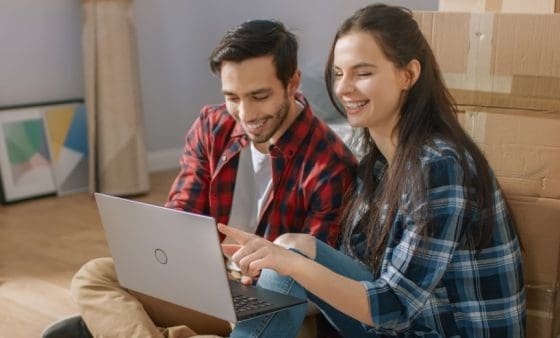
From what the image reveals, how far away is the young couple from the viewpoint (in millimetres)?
1308

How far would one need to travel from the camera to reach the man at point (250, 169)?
5.48 feet

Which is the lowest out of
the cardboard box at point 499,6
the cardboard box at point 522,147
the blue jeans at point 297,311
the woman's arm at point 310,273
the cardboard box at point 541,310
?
the cardboard box at point 541,310

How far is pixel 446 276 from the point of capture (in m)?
1.40

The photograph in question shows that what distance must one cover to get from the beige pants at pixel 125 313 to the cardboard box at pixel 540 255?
661mm

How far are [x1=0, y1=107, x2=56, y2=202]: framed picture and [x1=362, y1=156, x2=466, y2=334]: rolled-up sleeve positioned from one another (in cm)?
235

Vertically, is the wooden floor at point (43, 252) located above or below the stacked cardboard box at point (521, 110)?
below

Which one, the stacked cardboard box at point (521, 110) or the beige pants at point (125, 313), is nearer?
the stacked cardboard box at point (521, 110)

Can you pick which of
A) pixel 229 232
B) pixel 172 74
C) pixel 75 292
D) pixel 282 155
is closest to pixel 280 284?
A: pixel 229 232

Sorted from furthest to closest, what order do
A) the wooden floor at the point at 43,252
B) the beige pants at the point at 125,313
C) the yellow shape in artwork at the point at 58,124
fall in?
the yellow shape in artwork at the point at 58,124, the wooden floor at the point at 43,252, the beige pants at the point at 125,313

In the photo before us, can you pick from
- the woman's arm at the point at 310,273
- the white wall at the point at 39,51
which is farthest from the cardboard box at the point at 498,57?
the white wall at the point at 39,51

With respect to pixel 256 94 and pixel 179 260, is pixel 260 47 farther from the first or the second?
pixel 179 260

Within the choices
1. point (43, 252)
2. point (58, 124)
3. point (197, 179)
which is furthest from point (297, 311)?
point (58, 124)

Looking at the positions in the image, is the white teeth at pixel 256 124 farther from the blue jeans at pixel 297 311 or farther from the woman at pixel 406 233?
the blue jeans at pixel 297 311

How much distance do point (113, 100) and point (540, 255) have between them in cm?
219
